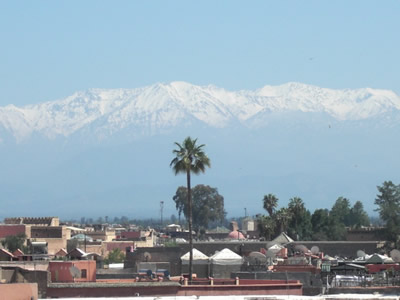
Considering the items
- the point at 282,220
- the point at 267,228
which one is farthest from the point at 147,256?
the point at 282,220

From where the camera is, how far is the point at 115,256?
123 metres

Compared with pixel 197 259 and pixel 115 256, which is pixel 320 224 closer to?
pixel 115 256

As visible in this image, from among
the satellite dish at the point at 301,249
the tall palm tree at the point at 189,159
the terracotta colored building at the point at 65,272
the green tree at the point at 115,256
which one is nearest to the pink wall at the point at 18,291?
the terracotta colored building at the point at 65,272

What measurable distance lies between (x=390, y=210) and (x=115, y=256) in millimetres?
32557

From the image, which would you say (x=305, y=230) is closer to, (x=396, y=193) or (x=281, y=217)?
(x=281, y=217)

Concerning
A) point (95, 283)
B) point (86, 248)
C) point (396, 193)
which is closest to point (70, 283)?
point (95, 283)

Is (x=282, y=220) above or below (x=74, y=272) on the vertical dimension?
above

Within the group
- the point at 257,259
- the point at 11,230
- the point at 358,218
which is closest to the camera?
the point at 257,259

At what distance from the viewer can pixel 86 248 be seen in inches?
5153

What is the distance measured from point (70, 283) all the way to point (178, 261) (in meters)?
26.1

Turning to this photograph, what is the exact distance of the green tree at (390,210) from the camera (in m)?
129

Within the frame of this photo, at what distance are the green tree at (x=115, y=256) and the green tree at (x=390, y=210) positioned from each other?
2443 cm

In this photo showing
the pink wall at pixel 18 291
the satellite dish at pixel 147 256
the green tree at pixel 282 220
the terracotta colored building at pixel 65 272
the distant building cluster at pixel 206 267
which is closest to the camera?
the pink wall at pixel 18 291

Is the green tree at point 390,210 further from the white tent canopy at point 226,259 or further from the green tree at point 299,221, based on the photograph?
the white tent canopy at point 226,259
